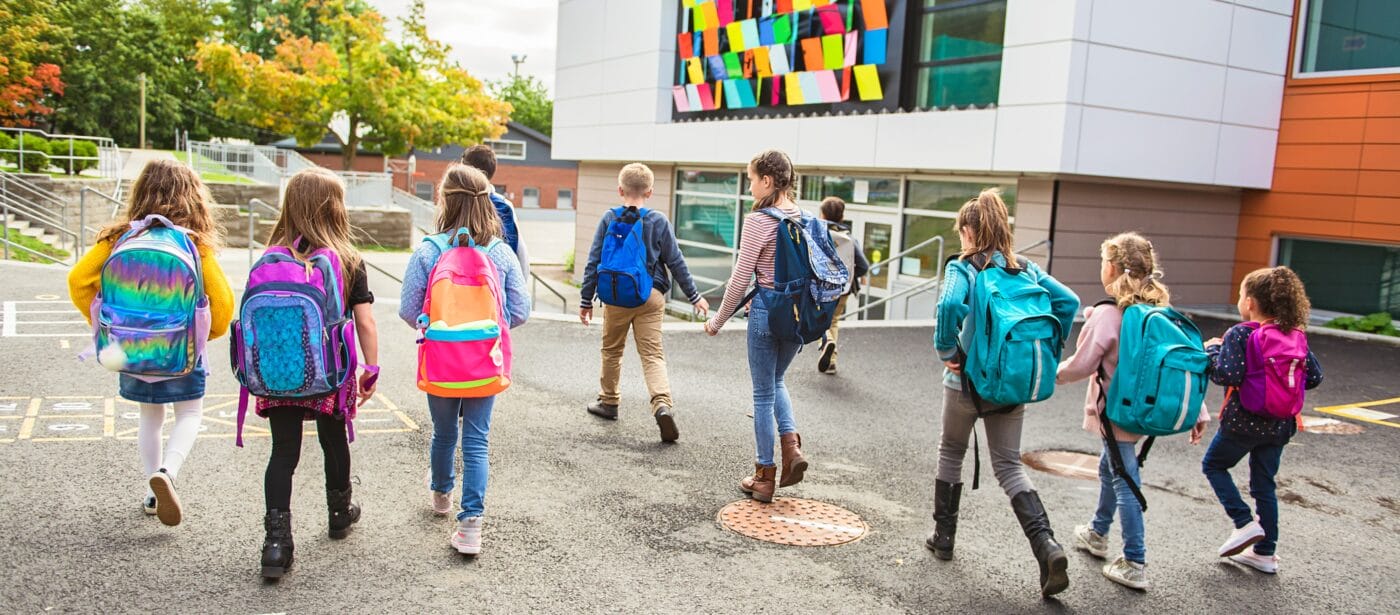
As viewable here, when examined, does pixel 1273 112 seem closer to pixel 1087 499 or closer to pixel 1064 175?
pixel 1064 175

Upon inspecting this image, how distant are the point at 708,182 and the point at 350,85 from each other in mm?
23501

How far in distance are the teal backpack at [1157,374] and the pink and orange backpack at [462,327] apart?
2.62 m

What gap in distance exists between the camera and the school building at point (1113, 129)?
13.2 metres

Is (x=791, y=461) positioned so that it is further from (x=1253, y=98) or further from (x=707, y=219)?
(x=707, y=219)

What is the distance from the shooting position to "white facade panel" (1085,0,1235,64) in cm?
1291

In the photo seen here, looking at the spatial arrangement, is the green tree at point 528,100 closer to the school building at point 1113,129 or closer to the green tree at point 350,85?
the green tree at point 350,85

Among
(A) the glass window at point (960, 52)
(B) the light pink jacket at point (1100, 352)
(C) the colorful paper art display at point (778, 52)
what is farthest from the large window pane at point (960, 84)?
(B) the light pink jacket at point (1100, 352)

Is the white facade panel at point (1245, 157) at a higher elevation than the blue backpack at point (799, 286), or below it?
higher

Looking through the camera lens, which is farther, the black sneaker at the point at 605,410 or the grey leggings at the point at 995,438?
the black sneaker at the point at 605,410

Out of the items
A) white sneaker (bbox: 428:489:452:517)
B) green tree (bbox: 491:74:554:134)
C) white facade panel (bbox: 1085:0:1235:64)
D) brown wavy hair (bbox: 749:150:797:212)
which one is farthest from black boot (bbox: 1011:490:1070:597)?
green tree (bbox: 491:74:554:134)

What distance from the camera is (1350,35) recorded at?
14086 millimetres

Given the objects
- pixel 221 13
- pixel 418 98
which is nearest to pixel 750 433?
pixel 418 98

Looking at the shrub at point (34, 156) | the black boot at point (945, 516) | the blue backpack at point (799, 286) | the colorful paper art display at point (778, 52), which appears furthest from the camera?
the shrub at point (34, 156)

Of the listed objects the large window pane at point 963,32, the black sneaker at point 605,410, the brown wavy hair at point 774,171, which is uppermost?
the large window pane at point 963,32
